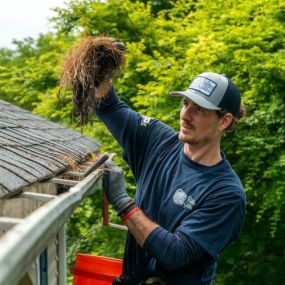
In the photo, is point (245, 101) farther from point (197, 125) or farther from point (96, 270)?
point (197, 125)

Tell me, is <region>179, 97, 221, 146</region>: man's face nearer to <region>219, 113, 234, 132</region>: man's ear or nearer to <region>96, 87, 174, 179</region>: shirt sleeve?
<region>219, 113, 234, 132</region>: man's ear

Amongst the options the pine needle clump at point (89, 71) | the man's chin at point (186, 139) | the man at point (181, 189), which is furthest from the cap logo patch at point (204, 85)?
the pine needle clump at point (89, 71)

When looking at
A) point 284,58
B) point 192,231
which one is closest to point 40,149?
point 192,231

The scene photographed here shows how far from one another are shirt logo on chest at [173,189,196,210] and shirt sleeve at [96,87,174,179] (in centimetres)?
42

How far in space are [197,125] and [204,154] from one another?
181 mm

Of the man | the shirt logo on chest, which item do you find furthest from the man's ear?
the shirt logo on chest

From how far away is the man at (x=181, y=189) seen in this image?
272 cm

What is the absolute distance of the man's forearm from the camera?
269 centimetres

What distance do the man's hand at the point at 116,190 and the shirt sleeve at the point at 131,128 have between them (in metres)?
0.26

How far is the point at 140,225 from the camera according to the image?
107 inches

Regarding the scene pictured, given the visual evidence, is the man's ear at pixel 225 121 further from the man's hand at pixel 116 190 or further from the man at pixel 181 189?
the man's hand at pixel 116 190

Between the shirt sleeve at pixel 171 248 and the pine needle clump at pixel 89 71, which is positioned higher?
the pine needle clump at pixel 89 71

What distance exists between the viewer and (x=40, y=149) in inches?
118

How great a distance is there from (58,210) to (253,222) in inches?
259
